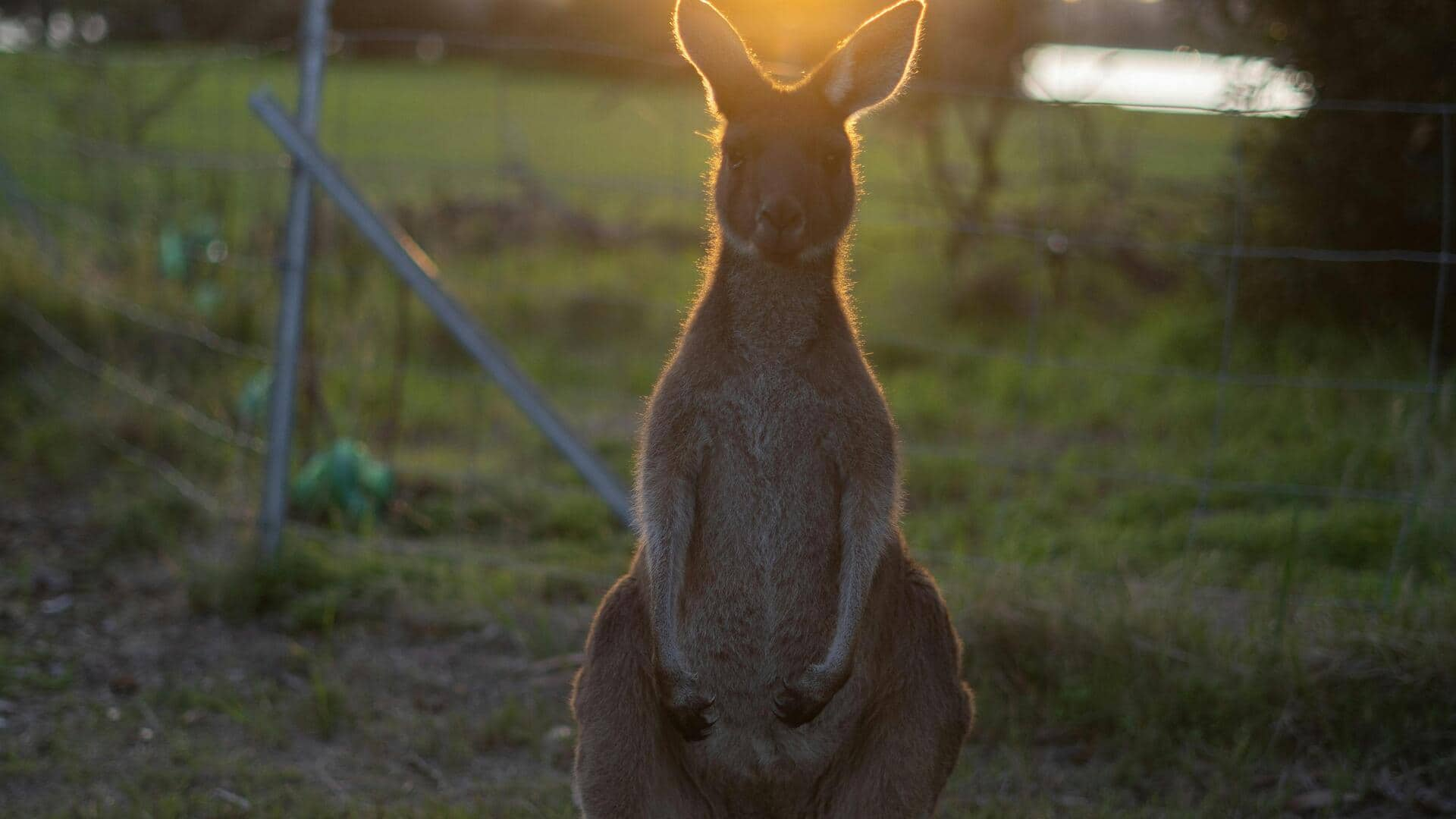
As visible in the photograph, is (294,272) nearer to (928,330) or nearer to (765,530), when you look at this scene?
(765,530)

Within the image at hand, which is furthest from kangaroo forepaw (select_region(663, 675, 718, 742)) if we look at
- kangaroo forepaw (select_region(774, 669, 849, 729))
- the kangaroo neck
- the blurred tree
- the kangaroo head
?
the blurred tree

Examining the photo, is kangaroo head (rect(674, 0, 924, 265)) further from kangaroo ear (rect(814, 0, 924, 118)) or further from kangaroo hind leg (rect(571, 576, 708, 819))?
kangaroo hind leg (rect(571, 576, 708, 819))

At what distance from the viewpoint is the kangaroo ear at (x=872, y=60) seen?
277cm

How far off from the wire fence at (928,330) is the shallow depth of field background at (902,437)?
32 millimetres

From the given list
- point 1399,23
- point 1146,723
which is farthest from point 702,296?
point 1399,23

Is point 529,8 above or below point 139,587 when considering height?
above

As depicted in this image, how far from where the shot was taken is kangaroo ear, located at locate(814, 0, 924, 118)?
2.77m

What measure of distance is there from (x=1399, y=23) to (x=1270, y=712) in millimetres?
3614

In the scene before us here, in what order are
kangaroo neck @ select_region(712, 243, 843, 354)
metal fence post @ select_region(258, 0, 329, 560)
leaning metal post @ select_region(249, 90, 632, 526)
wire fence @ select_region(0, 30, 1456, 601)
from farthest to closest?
wire fence @ select_region(0, 30, 1456, 601) < metal fence post @ select_region(258, 0, 329, 560) < leaning metal post @ select_region(249, 90, 632, 526) < kangaroo neck @ select_region(712, 243, 843, 354)

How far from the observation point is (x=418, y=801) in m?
3.45

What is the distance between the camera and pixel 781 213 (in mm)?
2621

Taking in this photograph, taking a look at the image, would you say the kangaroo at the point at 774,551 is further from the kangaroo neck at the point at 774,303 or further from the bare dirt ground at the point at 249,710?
the bare dirt ground at the point at 249,710

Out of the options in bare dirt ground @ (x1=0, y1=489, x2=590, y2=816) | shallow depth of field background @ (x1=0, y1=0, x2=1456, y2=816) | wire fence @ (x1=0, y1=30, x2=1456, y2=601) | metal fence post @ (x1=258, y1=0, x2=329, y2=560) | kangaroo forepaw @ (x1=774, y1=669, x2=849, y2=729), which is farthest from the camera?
wire fence @ (x1=0, y1=30, x2=1456, y2=601)

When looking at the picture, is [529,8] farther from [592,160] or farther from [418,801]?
[418,801]
